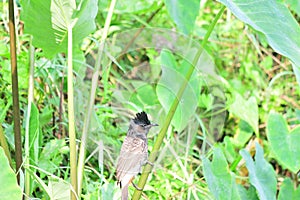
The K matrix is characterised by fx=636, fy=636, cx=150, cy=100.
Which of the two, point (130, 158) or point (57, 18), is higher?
point (57, 18)

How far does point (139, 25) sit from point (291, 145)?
719mm

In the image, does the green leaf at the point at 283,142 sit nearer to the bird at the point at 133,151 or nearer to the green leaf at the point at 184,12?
the green leaf at the point at 184,12

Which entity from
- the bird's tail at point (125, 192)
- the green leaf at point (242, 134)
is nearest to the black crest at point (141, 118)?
the bird's tail at point (125, 192)

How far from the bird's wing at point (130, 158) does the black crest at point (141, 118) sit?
0.02 meters

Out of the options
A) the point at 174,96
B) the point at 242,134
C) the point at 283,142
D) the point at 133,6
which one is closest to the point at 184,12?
the point at 174,96

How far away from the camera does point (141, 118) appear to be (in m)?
0.85

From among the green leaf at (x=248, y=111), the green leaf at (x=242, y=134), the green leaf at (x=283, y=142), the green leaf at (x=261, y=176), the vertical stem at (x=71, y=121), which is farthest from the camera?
the green leaf at (x=242, y=134)

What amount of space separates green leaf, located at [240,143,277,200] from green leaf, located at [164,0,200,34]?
1.08 ft

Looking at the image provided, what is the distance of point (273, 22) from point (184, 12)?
1.04ft

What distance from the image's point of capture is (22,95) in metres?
1.53

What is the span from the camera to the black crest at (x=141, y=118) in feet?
2.77

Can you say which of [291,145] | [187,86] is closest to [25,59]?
[187,86]

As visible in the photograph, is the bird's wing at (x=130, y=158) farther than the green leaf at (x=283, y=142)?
No

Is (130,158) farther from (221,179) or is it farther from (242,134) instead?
(242,134)
